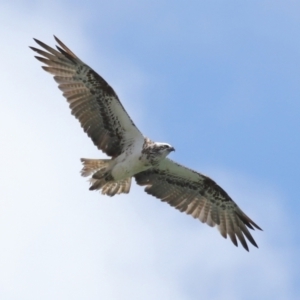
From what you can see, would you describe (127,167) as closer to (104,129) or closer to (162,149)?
(162,149)

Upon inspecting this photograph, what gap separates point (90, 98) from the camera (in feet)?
56.6

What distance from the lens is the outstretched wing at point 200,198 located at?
18.2 metres

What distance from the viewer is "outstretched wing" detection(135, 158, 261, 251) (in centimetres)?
1823

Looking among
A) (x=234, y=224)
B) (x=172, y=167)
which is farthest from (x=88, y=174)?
(x=234, y=224)

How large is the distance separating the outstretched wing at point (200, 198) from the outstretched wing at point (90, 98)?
1102 mm

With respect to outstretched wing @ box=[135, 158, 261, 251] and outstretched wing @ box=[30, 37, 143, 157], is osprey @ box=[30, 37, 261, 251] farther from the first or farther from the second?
outstretched wing @ box=[135, 158, 261, 251]

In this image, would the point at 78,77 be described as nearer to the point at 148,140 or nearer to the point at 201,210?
the point at 148,140

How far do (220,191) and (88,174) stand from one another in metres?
2.63

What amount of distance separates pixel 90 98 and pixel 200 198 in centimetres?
295

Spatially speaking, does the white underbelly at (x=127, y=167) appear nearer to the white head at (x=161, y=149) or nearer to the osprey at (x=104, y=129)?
the osprey at (x=104, y=129)

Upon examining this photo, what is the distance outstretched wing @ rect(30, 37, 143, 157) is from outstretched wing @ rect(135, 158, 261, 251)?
3.62 feet

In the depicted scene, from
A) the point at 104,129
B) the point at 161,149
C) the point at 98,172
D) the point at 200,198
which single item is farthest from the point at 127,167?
the point at 200,198

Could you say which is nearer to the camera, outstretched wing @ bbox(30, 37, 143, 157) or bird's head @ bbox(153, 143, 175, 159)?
bird's head @ bbox(153, 143, 175, 159)

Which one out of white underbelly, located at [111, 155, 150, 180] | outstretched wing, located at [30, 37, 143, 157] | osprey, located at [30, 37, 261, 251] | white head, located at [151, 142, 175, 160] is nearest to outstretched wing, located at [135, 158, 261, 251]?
osprey, located at [30, 37, 261, 251]
